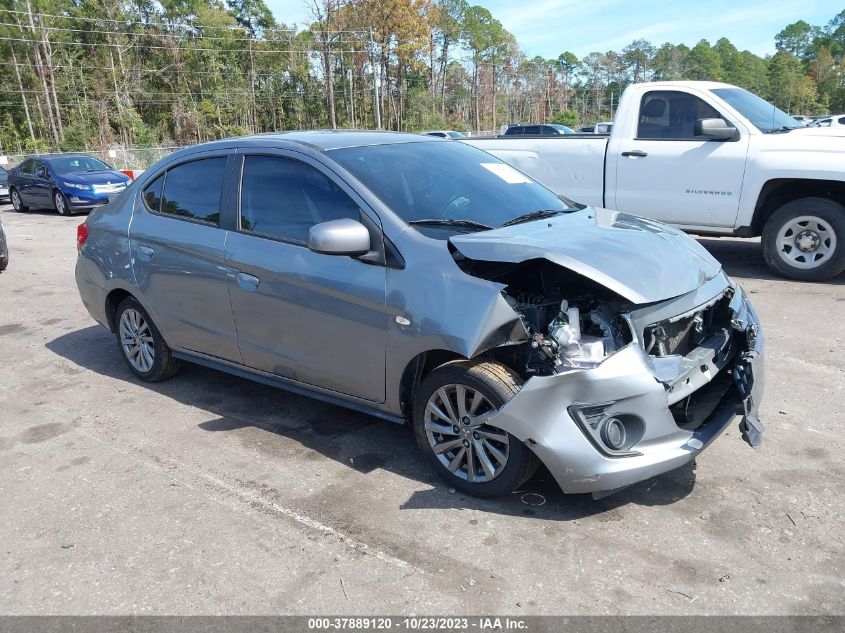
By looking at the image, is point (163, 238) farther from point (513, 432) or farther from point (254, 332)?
point (513, 432)

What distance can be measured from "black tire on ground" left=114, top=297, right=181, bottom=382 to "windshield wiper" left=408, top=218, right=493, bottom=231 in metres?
2.49

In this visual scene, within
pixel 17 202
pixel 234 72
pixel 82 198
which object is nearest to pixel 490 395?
pixel 82 198

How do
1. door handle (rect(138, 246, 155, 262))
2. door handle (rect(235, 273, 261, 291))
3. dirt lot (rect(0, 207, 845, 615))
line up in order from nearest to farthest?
dirt lot (rect(0, 207, 845, 615)), door handle (rect(235, 273, 261, 291)), door handle (rect(138, 246, 155, 262))

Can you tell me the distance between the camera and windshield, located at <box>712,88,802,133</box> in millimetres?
7742

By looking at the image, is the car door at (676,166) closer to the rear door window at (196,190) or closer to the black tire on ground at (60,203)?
the rear door window at (196,190)

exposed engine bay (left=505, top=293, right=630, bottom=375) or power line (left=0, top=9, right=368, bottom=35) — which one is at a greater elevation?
power line (left=0, top=9, right=368, bottom=35)

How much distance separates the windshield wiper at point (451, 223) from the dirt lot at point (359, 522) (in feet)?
4.41

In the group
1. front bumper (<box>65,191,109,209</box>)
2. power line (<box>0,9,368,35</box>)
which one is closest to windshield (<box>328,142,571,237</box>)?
front bumper (<box>65,191,109,209</box>)

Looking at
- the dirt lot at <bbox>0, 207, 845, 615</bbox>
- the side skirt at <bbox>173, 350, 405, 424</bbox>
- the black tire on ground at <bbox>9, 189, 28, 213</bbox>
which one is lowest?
the black tire on ground at <bbox>9, 189, 28, 213</bbox>

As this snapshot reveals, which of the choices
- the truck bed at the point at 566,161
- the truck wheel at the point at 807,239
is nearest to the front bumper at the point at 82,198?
the truck bed at the point at 566,161

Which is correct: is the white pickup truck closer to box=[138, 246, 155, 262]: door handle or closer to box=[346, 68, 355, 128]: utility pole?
box=[138, 246, 155, 262]: door handle

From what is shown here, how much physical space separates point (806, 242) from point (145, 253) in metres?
6.53

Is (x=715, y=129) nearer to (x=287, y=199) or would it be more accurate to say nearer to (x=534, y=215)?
(x=534, y=215)

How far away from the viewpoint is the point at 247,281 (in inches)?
169
